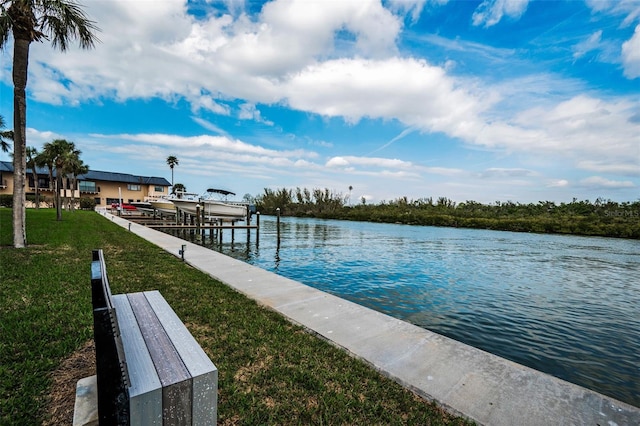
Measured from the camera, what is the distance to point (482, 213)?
2473 inches

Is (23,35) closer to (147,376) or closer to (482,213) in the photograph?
(147,376)

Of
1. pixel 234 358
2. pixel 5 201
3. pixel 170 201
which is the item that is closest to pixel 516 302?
pixel 234 358

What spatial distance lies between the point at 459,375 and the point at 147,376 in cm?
322

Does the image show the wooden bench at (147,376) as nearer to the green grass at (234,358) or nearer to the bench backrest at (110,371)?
the bench backrest at (110,371)

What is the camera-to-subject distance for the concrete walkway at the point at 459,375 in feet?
9.37

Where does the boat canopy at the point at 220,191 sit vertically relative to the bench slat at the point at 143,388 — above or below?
above

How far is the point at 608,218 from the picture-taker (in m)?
45.8

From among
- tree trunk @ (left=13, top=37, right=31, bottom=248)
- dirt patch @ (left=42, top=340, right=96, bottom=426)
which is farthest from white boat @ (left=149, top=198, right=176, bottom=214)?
dirt patch @ (left=42, top=340, right=96, bottom=426)

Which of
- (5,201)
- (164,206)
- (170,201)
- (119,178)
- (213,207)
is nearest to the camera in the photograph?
(213,207)

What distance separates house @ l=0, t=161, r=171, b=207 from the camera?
5119 cm

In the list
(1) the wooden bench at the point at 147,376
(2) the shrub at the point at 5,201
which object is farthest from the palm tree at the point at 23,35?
(2) the shrub at the point at 5,201

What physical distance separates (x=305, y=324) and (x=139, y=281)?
4042 mm

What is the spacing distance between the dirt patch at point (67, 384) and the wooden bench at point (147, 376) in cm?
112

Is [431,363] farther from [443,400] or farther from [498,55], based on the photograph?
[498,55]
